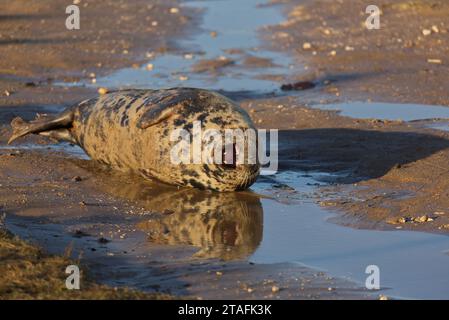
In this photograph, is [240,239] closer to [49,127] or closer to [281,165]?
[281,165]

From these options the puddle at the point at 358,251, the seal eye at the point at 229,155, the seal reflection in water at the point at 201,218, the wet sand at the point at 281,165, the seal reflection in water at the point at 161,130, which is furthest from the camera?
the seal reflection in water at the point at 161,130

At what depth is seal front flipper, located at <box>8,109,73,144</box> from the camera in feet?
32.1

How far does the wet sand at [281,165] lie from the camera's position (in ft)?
21.3

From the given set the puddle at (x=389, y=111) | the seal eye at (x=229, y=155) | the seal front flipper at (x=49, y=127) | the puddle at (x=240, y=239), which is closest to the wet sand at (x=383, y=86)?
the puddle at (x=389, y=111)

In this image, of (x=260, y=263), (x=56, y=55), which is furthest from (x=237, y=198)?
(x=56, y=55)

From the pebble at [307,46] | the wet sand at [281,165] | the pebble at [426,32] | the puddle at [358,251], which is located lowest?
the puddle at [358,251]

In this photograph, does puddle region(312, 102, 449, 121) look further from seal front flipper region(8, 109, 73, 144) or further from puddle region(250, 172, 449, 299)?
puddle region(250, 172, 449, 299)

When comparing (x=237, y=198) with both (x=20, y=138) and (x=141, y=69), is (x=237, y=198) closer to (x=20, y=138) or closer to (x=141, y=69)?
(x=20, y=138)

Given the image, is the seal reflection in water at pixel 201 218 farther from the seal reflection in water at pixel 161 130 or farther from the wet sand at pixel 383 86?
the wet sand at pixel 383 86

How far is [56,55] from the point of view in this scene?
1481 centimetres

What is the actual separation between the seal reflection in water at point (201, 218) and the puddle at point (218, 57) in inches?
169

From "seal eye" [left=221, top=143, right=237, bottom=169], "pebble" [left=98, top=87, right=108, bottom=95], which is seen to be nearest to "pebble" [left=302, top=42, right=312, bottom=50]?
"pebble" [left=98, top=87, right=108, bottom=95]

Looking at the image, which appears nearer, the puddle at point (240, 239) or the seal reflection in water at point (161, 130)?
the puddle at point (240, 239)
